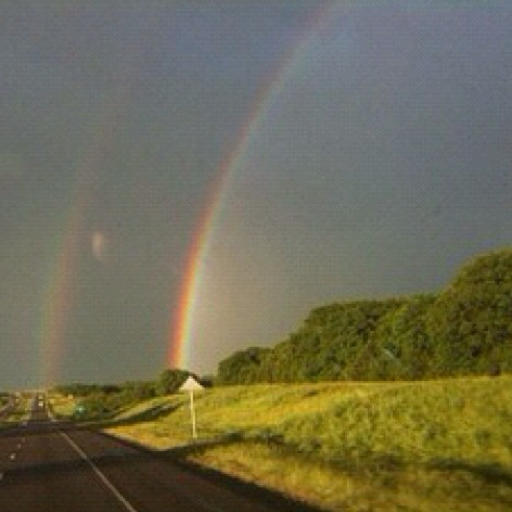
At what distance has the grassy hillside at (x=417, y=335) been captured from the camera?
70.8 m

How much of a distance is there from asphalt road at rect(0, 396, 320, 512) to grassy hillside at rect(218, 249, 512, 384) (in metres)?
34.1

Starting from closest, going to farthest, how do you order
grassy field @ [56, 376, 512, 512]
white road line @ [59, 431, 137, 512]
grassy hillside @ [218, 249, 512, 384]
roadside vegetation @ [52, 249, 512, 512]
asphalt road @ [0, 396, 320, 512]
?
grassy field @ [56, 376, 512, 512], asphalt road @ [0, 396, 320, 512], roadside vegetation @ [52, 249, 512, 512], white road line @ [59, 431, 137, 512], grassy hillside @ [218, 249, 512, 384]

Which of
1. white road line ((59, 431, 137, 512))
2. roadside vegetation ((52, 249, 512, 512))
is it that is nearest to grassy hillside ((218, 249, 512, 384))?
roadside vegetation ((52, 249, 512, 512))

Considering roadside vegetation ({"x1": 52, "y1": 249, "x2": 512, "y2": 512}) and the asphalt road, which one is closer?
the asphalt road

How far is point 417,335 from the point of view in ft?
256

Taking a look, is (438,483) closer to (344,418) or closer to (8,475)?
(8,475)

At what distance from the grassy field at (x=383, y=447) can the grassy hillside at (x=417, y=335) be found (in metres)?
12.7

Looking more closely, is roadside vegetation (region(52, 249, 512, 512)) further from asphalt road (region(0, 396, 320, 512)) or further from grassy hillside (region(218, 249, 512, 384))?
asphalt road (region(0, 396, 320, 512))

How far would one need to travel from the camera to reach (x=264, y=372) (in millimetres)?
124250

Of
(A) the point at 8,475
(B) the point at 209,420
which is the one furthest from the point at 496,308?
(A) the point at 8,475

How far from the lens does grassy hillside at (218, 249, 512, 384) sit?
7075cm

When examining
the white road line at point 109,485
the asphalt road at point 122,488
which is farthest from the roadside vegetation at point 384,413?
the white road line at point 109,485

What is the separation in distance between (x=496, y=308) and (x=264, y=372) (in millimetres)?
55083

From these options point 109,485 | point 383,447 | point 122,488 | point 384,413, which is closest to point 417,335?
point 384,413
